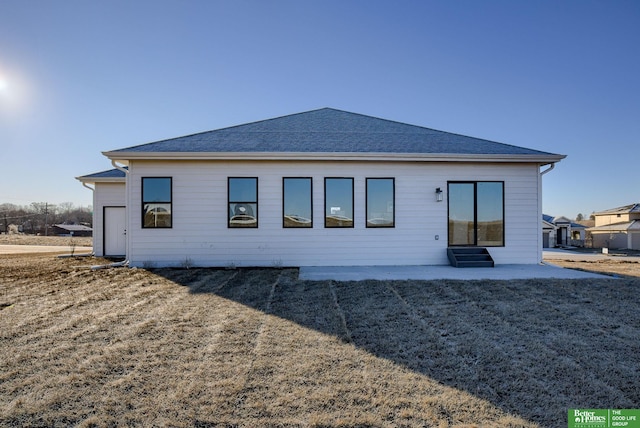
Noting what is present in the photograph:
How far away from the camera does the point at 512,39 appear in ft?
35.4

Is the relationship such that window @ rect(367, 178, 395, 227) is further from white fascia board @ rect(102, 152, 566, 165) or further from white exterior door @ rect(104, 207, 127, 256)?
white exterior door @ rect(104, 207, 127, 256)

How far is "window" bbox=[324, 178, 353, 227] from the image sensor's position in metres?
8.68

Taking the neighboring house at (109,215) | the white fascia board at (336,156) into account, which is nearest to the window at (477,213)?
the white fascia board at (336,156)

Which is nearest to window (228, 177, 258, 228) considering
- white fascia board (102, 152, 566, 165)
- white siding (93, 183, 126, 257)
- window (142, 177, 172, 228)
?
white fascia board (102, 152, 566, 165)

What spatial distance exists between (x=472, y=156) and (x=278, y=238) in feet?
18.7

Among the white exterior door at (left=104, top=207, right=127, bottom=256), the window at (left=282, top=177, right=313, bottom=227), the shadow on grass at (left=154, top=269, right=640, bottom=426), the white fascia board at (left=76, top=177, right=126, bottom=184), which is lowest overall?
the shadow on grass at (left=154, top=269, right=640, bottom=426)

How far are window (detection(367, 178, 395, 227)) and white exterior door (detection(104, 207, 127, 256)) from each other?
29.5 ft

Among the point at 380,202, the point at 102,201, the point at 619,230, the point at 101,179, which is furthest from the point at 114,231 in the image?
the point at 619,230

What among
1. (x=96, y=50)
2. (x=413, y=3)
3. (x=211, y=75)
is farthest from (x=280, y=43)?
(x=96, y=50)

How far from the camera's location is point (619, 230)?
24.8m

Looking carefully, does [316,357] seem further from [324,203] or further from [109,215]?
[109,215]

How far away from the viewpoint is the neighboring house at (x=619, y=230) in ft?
77.4

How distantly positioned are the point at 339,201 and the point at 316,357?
5986 mm

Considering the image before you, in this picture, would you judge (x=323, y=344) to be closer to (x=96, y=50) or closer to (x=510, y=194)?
(x=510, y=194)
